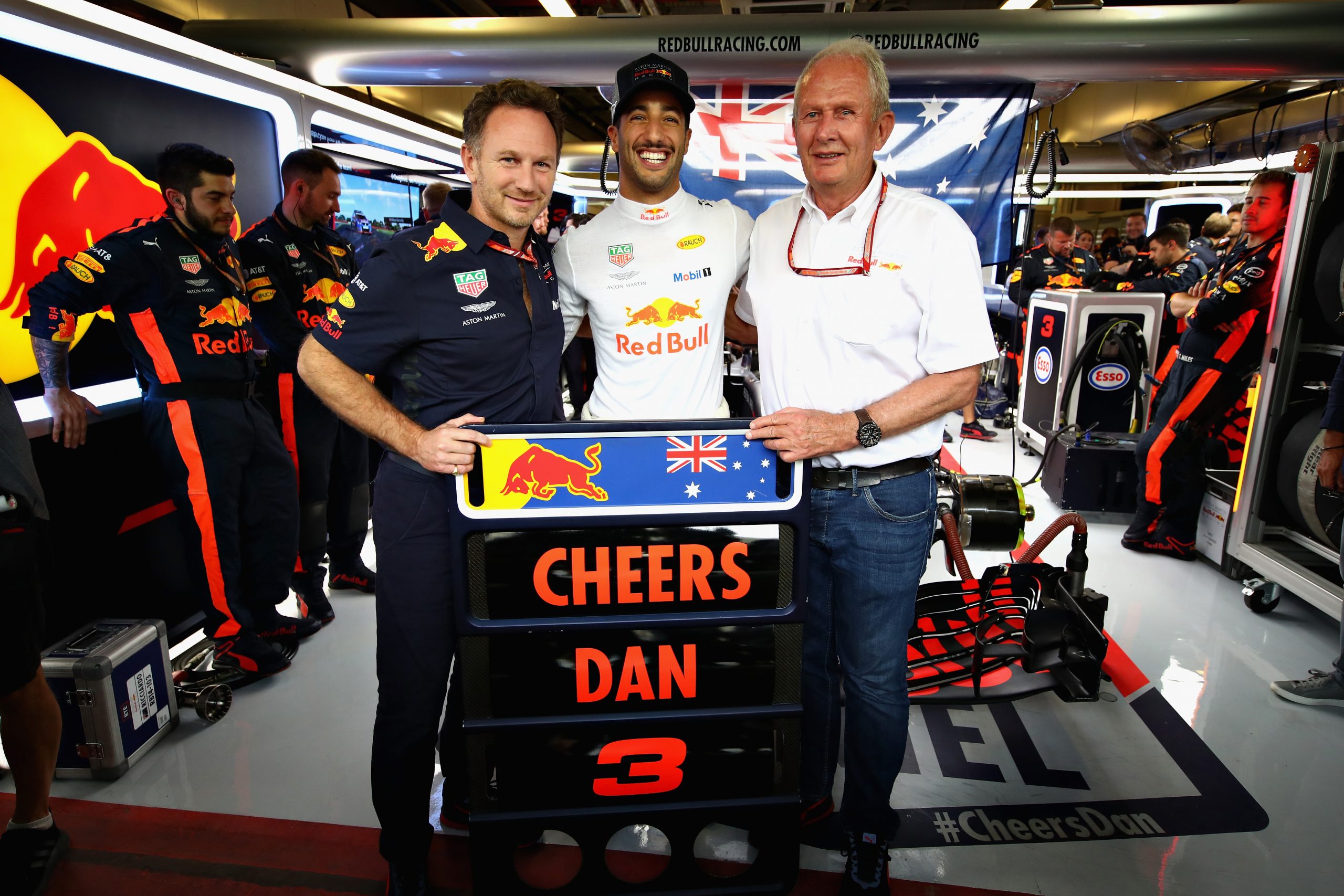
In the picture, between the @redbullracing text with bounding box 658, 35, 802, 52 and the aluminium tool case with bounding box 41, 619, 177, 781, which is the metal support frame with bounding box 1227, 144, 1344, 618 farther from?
the aluminium tool case with bounding box 41, 619, 177, 781

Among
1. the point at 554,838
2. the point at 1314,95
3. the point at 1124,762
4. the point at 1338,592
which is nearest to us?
the point at 554,838

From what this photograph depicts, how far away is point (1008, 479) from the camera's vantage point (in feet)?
8.95

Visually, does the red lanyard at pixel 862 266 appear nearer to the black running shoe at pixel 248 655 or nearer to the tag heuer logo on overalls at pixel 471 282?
the tag heuer logo on overalls at pixel 471 282

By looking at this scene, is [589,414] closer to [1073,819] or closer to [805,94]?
[805,94]

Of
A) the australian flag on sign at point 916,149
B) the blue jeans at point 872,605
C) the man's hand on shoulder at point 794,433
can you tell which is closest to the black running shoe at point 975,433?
the australian flag on sign at point 916,149

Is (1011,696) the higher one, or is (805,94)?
(805,94)

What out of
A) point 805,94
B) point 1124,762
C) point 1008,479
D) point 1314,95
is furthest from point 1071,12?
point 1314,95

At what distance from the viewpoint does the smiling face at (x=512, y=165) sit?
159 cm

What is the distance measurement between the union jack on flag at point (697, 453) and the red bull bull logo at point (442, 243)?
622mm

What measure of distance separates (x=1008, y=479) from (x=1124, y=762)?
0.95 meters

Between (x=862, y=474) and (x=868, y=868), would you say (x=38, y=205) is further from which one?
(x=868, y=868)

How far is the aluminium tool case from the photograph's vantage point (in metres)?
2.23

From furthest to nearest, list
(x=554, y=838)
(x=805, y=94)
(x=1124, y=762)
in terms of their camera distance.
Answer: (x=1124, y=762) < (x=554, y=838) < (x=805, y=94)

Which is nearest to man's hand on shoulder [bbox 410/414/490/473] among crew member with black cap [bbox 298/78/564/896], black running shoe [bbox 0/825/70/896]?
crew member with black cap [bbox 298/78/564/896]
